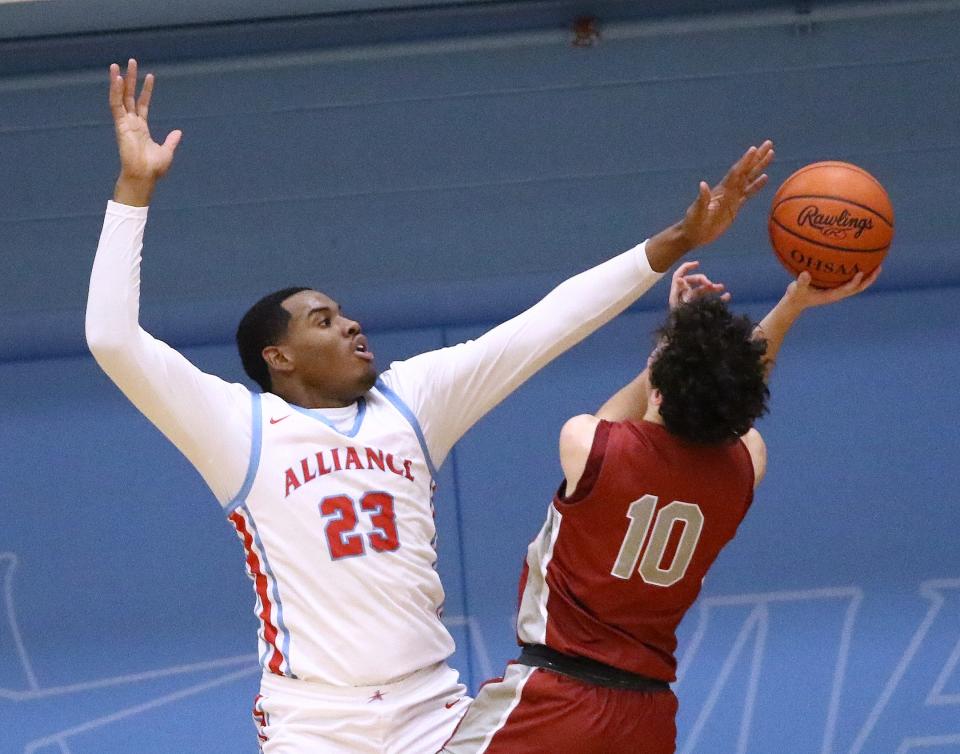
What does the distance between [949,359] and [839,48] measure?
4.13ft

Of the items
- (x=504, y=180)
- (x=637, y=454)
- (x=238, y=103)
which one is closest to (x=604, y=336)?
(x=504, y=180)

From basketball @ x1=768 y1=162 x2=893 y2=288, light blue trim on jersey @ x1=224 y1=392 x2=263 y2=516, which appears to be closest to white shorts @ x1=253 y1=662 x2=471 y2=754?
light blue trim on jersey @ x1=224 y1=392 x2=263 y2=516

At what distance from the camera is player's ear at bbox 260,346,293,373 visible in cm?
402

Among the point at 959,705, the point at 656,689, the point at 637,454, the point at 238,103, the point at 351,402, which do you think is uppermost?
the point at 238,103

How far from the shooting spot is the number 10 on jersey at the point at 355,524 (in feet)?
12.2

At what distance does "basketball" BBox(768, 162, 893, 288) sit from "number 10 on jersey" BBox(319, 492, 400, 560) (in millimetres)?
1233

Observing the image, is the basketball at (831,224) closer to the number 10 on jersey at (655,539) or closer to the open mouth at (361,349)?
the number 10 on jersey at (655,539)

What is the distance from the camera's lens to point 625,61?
6.13 m

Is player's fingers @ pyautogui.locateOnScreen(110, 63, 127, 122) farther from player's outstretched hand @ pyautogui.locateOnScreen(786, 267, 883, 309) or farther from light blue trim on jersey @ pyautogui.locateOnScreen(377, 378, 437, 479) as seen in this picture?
player's outstretched hand @ pyautogui.locateOnScreen(786, 267, 883, 309)

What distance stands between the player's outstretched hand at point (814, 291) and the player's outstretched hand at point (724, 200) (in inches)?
9.1

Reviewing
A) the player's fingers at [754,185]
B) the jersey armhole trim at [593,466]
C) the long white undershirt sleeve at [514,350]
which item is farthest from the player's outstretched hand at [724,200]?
the jersey armhole trim at [593,466]

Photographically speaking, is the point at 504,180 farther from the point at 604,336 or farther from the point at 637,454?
the point at 637,454

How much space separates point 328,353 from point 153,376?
1.67 feet

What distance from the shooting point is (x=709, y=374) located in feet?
11.1
